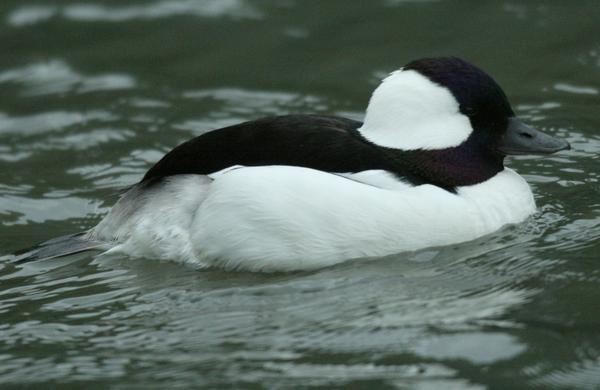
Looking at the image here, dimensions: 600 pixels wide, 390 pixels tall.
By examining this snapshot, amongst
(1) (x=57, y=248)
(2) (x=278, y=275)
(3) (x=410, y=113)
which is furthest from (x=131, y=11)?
(2) (x=278, y=275)

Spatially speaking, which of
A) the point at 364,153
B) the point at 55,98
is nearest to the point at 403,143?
the point at 364,153

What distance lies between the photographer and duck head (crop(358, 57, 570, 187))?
7.09 meters

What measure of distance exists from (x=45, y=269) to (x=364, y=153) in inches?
85.4

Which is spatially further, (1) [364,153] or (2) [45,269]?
(2) [45,269]

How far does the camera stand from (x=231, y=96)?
1094 centimetres

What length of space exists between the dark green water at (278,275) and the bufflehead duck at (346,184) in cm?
15

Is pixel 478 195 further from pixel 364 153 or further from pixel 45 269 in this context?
pixel 45 269

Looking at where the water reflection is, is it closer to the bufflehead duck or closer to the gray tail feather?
the gray tail feather

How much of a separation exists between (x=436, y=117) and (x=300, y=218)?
3.62 feet

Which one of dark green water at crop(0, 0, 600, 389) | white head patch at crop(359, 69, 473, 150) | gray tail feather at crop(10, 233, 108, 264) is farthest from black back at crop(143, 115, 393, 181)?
gray tail feather at crop(10, 233, 108, 264)

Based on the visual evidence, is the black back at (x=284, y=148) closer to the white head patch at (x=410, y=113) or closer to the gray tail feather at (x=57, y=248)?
the white head patch at (x=410, y=113)

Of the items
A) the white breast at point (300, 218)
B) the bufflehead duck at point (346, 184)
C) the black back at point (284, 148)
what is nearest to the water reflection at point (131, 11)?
the bufflehead duck at point (346, 184)

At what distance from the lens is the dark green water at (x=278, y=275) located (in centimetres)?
571

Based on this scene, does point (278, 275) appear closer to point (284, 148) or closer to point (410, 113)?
point (284, 148)
